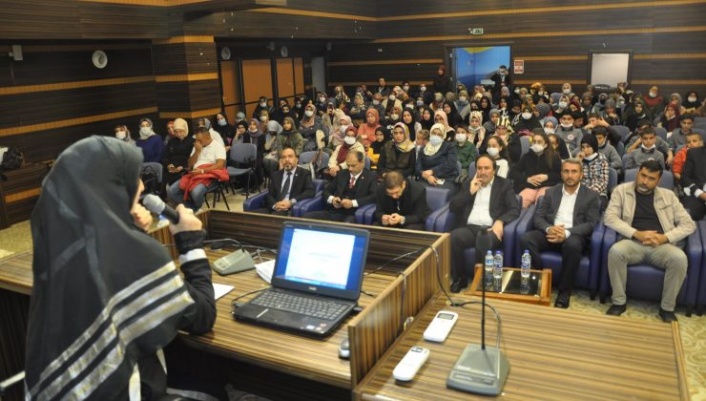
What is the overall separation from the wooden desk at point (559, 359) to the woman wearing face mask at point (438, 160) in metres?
4.25

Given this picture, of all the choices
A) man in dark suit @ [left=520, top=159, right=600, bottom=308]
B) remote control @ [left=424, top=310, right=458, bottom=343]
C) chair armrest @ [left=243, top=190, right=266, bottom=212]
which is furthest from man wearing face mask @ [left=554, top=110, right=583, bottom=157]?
remote control @ [left=424, top=310, right=458, bottom=343]

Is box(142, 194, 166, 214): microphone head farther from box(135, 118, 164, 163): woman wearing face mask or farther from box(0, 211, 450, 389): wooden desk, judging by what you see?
box(135, 118, 164, 163): woman wearing face mask

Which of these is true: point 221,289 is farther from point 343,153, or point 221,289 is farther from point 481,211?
point 343,153

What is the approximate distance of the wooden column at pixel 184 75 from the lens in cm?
890

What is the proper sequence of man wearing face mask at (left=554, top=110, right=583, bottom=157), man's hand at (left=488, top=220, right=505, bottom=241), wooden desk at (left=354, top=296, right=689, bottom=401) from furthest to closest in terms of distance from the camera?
man wearing face mask at (left=554, top=110, right=583, bottom=157)
man's hand at (left=488, top=220, right=505, bottom=241)
wooden desk at (left=354, top=296, right=689, bottom=401)

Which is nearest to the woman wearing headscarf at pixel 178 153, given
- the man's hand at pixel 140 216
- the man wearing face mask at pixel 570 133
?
the man wearing face mask at pixel 570 133

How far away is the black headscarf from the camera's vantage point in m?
1.60

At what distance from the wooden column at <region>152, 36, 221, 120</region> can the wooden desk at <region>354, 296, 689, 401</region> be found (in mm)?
7657

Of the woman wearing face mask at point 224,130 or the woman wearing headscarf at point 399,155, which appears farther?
the woman wearing face mask at point 224,130

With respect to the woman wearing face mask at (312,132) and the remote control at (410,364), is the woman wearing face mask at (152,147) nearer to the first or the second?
the woman wearing face mask at (312,132)

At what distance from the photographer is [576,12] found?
1352 cm

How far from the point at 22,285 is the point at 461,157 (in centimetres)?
524

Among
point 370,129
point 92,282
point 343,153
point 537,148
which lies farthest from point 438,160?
point 92,282

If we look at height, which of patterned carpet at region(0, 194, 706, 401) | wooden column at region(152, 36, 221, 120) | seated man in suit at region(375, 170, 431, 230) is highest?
wooden column at region(152, 36, 221, 120)
